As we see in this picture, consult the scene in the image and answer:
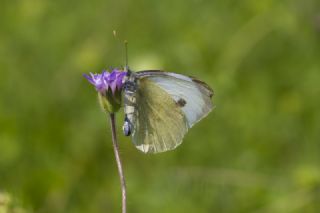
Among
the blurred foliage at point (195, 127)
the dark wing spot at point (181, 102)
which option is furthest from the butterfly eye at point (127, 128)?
the blurred foliage at point (195, 127)

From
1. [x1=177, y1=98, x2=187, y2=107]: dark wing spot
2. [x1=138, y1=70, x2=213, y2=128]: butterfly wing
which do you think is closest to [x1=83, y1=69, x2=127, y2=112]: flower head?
[x1=138, y1=70, x2=213, y2=128]: butterfly wing

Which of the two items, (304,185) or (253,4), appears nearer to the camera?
(304,185)

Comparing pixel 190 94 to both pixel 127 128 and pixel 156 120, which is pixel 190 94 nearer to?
pixel 156 120

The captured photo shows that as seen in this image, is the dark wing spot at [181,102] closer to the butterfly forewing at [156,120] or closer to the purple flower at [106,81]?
the butterfly forewing at [156,120]

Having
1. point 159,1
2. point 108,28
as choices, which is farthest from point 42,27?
point 159,1

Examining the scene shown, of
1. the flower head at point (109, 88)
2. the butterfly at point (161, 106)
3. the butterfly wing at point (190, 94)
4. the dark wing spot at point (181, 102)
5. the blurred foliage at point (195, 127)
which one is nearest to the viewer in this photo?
the flower head at point (109, 88)

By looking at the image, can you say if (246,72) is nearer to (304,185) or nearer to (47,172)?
(304,185)

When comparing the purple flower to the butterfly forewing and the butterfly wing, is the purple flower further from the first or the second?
the butterfly wing
